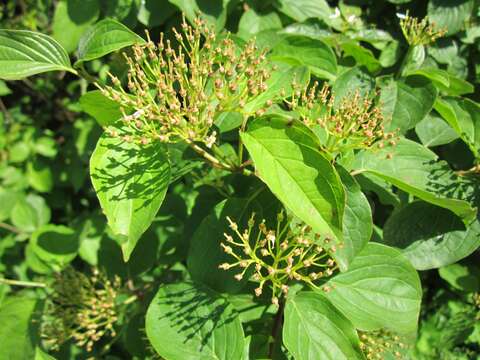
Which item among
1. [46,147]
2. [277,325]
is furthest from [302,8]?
[46,147]

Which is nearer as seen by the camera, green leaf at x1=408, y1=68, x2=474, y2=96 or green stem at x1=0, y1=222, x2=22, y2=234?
green leaf at x1=408, y1=68, x2=474, y2=96

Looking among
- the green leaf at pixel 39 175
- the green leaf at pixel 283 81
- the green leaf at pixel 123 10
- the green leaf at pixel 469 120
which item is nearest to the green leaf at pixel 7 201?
the green leaf at pixel 39 175

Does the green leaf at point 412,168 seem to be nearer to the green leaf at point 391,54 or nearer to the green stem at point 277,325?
the green stem at point 277,325

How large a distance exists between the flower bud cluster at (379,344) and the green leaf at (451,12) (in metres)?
1.32

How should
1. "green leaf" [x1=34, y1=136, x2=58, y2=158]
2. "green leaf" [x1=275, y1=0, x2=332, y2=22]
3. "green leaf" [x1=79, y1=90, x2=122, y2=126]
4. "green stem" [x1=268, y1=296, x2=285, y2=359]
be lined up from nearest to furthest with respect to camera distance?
"green leaf" [x1=79, y1=90, x2=122, y2=126], "green stem" [x1=268, y1=296, x2=285, y2=359], "green leaf" [x1=275, y1=0, x2=332, y2=22], "green leaf" [x1=34, y1=136, x2=58, y2=158]

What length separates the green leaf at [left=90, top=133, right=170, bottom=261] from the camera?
1.13 meters

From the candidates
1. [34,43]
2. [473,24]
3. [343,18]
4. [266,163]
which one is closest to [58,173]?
[34,43]

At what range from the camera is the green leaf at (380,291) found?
4.32ft

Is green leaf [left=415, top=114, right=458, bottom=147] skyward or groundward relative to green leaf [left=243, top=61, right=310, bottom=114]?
groundward

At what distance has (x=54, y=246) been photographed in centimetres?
234

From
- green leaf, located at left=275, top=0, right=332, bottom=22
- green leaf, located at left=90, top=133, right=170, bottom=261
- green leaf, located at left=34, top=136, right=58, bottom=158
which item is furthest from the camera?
green leaf, located at left=34, top=136, right=58, bottom=158

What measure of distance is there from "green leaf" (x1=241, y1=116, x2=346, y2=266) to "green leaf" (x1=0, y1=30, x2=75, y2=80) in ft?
1.97

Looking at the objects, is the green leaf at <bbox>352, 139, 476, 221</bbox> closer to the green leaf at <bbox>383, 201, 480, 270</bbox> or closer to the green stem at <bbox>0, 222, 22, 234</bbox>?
the green leaf at <bbox>383, 201, 480, 270</bbox>

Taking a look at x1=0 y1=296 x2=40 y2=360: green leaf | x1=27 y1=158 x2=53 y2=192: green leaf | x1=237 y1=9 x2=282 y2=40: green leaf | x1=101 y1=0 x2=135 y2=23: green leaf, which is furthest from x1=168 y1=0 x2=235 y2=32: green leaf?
x1=27 y1=158 x2=53 y2=192: green leaf
